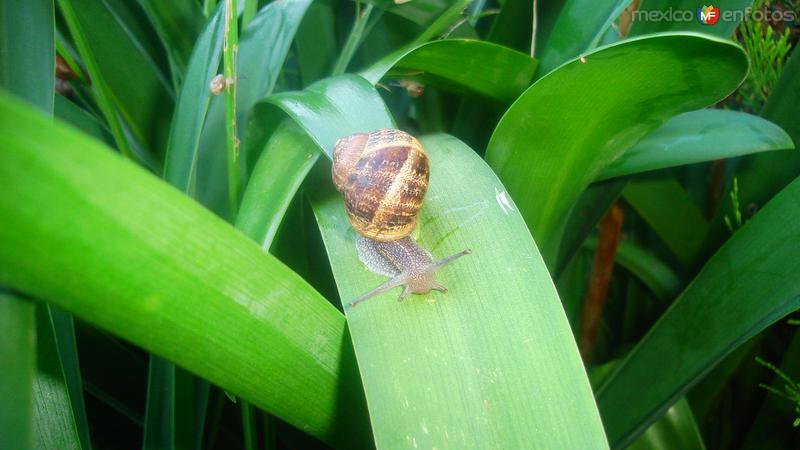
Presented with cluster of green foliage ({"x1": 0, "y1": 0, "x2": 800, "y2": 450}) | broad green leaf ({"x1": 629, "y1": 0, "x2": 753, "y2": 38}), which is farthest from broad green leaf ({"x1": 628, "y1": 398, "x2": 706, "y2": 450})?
broad green leaf ({"x1": 629, "y1": 0, "x2": 753, "y2": 38})

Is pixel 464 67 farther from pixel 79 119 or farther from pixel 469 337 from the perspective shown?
pixel 79 119

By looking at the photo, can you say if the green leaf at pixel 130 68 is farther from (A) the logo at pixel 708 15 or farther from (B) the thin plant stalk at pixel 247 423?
(A) the logo at pixel 708 15

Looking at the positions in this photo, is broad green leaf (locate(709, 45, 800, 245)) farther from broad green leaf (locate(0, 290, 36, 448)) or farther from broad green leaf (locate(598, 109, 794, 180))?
broad green leaf (locate(0, 290, 36, 448))

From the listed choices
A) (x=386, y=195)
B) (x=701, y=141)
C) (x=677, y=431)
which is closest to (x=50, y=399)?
(x=386, y=195)

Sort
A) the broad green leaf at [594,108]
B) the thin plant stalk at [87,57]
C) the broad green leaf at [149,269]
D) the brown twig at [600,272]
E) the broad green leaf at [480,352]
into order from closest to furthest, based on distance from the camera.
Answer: the broad green leaf at [149,269], the broad green leaf at [480,352], the broad green leaf at [594,108], the thin plant stalk at [87,57], the brown twig at [600,272]

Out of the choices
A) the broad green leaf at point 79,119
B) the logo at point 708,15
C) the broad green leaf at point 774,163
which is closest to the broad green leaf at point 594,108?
the logo at point 708,15
